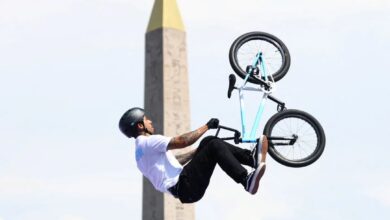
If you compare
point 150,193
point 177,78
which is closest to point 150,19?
point 177,78

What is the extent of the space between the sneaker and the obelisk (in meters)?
16.7

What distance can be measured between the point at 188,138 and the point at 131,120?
3.21 feet

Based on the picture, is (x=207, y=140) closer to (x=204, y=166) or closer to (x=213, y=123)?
(x=204, y=166)

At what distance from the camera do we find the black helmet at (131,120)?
1507 centimetres

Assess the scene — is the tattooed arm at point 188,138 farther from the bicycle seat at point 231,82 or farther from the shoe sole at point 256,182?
the bicycle seat at point 231,82

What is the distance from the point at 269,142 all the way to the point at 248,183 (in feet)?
5.25

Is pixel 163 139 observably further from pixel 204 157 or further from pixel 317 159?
pixel 317 159

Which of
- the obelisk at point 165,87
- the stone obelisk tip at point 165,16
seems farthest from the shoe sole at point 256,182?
the stone obelisk tip at point 165,16

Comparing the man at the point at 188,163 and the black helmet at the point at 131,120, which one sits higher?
the black helmet at the point at 131,120

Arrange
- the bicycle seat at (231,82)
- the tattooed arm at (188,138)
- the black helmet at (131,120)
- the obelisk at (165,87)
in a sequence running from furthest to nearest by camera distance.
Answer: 1. the obelisk at (165,87)
2. the bicycle seat at (231,82)
3. the black helmet at (131,120)
4. the tattooed arm at (188,138)

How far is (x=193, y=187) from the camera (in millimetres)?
15156

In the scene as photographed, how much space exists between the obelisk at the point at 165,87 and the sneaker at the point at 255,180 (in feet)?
54.7

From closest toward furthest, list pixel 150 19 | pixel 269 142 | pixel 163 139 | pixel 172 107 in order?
pixel 163 139 → pixel 269 142 → pixel 172 107 → pixel 150 19

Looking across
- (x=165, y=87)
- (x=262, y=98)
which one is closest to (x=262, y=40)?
(x=262, y=98)
